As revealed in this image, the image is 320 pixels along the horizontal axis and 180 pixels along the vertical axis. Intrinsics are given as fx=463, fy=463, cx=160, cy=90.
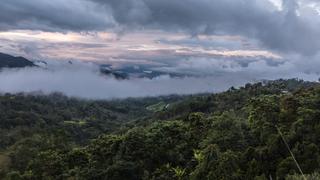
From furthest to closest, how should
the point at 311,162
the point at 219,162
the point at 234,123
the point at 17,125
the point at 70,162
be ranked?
the point at 17,125 < the point at 70,162 < the point at 234,123 < the point at 219,162 < the point at 311,162

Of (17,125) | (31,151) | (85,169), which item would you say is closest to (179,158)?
(85,169)

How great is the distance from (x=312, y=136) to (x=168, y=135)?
2634cm

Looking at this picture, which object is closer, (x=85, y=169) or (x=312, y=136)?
(x=312, y=136)

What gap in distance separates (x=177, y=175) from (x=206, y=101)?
110788mm

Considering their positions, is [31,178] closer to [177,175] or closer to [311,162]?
[177,175]

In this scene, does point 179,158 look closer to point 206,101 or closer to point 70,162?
point 70,162

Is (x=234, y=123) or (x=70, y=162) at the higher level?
(x=234, y=123)

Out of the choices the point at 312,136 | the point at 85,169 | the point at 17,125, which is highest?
the point at 312,136

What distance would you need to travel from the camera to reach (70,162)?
2761 inches

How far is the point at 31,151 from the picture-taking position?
8206cm

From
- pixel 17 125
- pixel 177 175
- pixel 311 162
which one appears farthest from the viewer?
pixel 17 125

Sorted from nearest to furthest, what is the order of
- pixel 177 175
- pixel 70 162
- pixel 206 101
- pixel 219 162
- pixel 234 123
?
1. pixel 219 162
2. pixel 177 175
3. pixel 234 123
4. pixel 70 162
5. pixel 206 101

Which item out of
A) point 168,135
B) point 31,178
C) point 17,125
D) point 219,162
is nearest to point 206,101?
point 17,125

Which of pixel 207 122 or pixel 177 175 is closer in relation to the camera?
pixel 177 175
